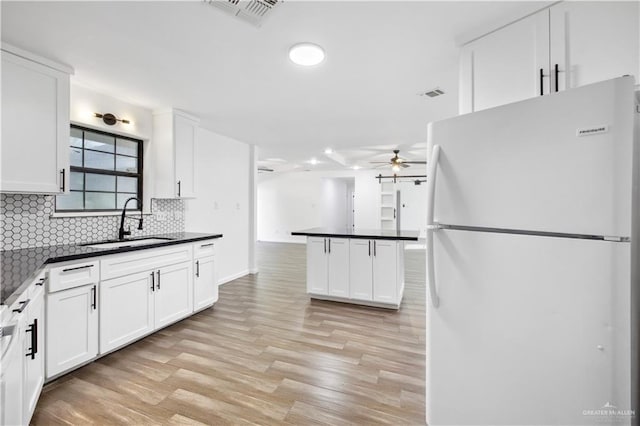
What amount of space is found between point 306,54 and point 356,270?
8.50ft

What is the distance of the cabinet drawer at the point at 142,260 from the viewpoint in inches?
92.5

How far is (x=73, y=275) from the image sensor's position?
210 cm

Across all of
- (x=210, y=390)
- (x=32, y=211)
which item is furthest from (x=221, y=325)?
(x=32, y=211)

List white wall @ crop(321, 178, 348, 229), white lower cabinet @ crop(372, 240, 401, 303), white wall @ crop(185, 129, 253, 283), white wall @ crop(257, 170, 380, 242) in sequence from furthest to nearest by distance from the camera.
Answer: white wall @ crop(321, 178, 348, 229), white wall @ crop(257, 170, 380, 242), white wall @ crop(185, 129, 253, 283), white lower cabinet @ crop(372, 240, 401, 303)

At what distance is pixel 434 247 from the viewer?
4.66 ft

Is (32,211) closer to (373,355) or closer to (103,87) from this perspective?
(103,87)

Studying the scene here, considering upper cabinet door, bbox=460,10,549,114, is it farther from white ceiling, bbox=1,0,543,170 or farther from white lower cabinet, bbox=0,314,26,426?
white lower cabinet, bbox=0,314,26,426

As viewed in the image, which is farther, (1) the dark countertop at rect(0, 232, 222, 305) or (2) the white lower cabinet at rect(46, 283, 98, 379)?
(2) the white lower cabinet at rect(46, 283, 98, 379)

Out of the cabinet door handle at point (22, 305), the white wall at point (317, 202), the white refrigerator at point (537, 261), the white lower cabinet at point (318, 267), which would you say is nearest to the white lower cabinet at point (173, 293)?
the cabinet door handle at point (22, 305)

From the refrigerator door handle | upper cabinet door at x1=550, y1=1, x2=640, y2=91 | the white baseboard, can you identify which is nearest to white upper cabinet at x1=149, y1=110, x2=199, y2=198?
the white baseboard

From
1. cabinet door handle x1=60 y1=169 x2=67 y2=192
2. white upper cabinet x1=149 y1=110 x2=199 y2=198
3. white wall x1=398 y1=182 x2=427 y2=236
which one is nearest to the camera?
cabinet door handle x1=60 y1=169 x2=67 y2=192

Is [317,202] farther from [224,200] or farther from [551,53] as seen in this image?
[551,53]

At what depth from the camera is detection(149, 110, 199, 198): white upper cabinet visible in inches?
133

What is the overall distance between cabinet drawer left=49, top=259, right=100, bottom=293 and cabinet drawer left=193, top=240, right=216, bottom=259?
106cm
